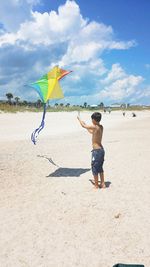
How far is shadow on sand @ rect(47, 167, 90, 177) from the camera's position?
36.0 ft

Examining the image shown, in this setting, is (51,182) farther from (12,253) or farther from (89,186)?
(12,253)

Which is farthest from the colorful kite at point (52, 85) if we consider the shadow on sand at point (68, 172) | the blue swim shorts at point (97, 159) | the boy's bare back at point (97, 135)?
the blue swim shorts at point (97, 159)

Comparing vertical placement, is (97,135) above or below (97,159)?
above

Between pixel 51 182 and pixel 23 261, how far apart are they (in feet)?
15.2

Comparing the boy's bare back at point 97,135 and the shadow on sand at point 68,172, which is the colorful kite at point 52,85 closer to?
the shadow on sand at point 68,172

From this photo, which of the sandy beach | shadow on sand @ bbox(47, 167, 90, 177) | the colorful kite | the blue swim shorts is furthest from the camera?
the colorful kite

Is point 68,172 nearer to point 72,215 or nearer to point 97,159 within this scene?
point 97,159

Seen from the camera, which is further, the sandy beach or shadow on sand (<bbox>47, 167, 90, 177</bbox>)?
shadow on sand (<bbox>47, 167, 90, 177</bbox>)

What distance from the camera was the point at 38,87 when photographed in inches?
456

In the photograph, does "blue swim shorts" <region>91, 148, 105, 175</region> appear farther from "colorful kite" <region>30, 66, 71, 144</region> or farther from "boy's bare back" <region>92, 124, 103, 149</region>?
"colorful kite" <region>30, 66, 71, 144</region>

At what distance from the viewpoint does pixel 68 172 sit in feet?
37.6

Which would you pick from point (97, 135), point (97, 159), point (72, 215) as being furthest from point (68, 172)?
point (72, 215)

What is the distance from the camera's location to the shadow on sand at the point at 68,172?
11.0 m

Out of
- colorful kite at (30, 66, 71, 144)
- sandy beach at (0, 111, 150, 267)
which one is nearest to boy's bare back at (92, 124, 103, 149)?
sandy beach at (0, 111, 150, 267)
